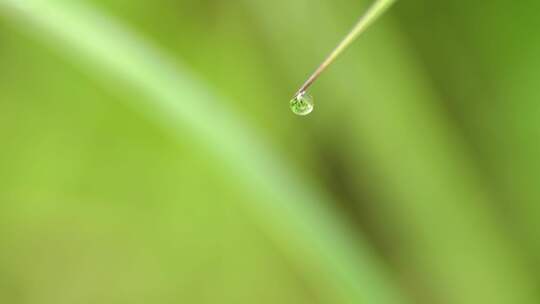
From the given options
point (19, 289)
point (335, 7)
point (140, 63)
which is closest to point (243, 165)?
point (140, 63)

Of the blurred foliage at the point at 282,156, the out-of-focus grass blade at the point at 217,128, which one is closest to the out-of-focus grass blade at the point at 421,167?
the blurred foliage at the point at 282,156

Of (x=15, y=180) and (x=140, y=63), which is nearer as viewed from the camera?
(x=140, y=63)

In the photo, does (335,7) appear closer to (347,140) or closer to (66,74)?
(347,140)

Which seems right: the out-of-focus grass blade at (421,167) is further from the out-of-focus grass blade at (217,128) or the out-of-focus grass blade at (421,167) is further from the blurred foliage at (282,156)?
the out-of-focus grass blade at (217,128)

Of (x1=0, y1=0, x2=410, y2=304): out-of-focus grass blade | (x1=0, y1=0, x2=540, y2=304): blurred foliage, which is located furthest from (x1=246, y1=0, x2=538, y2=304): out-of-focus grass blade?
(x1=0, y1=0, x2=410, y2=304): out-of-focus grass blade

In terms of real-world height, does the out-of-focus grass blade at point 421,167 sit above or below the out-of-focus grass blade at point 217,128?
above

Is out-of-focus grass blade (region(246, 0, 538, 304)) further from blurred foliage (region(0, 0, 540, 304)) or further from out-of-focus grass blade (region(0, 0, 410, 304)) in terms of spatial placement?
out-of-focus grass blade (region(0, 0, 410, 304))
